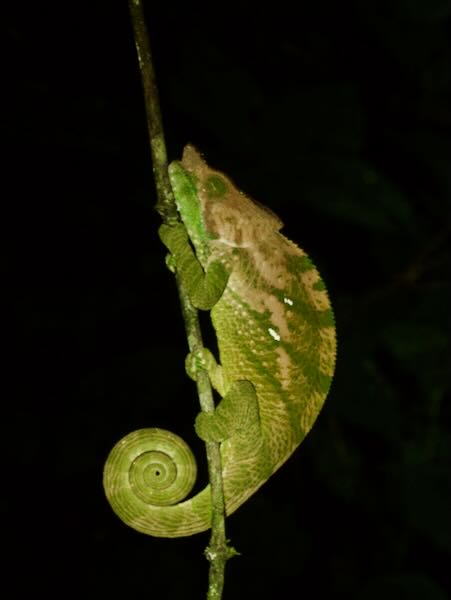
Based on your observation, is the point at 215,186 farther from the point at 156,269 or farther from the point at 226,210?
the point at 156,269

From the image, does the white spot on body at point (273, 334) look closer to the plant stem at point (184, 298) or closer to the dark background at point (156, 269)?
the plant stem at point (184, 298)

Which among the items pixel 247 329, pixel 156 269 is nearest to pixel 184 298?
pixel 247 329

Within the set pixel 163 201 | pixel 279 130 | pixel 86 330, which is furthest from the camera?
pixel 86 330

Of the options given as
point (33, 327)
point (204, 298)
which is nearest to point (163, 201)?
point (204, 298)

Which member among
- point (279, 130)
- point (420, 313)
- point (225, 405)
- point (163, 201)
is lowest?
point (225, 405)

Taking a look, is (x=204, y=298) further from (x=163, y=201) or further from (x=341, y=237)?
(x=341, y=237)

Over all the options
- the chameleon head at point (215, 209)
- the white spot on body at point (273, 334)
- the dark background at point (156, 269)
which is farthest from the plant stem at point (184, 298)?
the dark background at point (156, 269)

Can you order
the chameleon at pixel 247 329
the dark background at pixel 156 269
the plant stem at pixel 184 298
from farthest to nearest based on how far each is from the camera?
the dark background at pixel 156 269
the chameleon at pixel 247 329
the plant stem at pixel 184 298

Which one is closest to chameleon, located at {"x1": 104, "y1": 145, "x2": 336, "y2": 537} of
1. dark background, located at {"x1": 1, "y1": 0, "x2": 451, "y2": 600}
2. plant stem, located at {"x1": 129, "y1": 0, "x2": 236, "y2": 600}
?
plant stem, located at {"x1": 129, "y1": 0, "x2": 236, "y2": 600}
